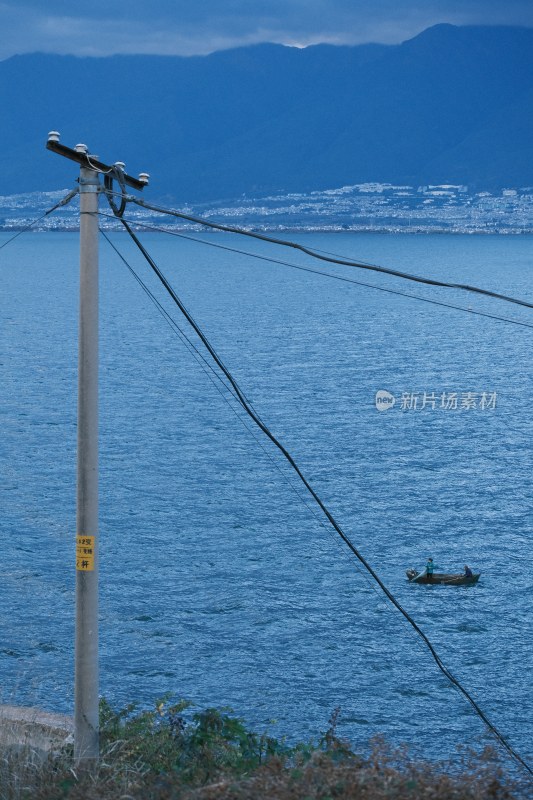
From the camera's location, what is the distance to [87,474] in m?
12.1

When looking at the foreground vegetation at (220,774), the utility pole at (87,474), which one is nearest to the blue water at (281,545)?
the foreground vegetation at (220,774)

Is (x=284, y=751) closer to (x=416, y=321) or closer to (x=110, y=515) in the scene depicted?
(x=110, y=515)

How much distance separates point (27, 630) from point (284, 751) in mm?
19131

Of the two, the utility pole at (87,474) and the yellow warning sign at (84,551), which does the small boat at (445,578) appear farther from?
the yellow warning sign at (84,551)

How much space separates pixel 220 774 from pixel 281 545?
2811 centimetres

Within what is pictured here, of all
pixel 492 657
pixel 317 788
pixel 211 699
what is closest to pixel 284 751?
pixel 317 788

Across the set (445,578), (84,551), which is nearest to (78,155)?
(84,551)

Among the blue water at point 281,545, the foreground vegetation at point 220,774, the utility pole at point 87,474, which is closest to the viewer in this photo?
the foreground vegetation at point 220,774

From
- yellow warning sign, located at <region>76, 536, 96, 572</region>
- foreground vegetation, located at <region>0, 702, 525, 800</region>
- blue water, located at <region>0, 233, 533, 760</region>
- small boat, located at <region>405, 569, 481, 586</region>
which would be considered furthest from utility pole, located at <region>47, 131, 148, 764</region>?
small boat, located at <region>405, 569, 481, 586</region>

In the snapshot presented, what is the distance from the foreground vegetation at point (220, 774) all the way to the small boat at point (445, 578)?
2089cm

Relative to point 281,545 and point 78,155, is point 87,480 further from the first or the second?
point 281,545

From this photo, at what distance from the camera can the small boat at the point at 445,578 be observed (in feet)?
112

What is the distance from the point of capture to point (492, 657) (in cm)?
2966

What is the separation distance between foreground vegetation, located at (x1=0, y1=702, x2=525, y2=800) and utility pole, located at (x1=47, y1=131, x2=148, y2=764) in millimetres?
572
